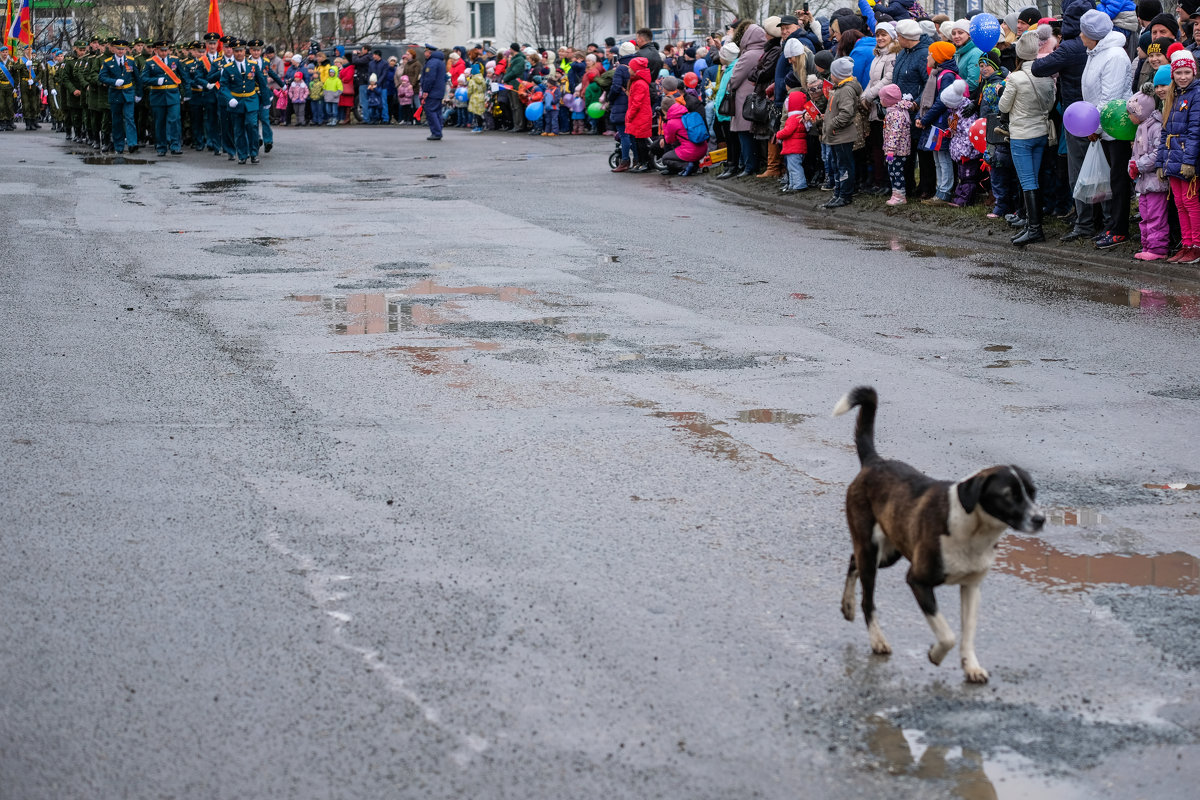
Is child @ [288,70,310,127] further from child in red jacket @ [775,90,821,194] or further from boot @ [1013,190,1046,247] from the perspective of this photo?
boot @ [1013,190,1046,247]

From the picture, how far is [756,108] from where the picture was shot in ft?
66.5

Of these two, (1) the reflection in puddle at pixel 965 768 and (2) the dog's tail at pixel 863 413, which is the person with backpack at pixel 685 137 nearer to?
(2) the dog's tail at pixel 863 413

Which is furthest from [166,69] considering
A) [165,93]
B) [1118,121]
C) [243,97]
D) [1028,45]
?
[1118,121]

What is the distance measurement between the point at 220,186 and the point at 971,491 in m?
19.4

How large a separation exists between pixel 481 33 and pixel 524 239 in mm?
55892

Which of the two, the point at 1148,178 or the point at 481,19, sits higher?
the point at 481,19

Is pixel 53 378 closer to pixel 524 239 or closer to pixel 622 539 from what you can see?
pixel 622 539

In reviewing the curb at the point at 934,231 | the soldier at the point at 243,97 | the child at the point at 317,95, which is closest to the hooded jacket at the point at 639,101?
the curb at the point at 934,231

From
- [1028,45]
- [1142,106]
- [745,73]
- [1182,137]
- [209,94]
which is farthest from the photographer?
[209,94]

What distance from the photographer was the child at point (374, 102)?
41.6 metres

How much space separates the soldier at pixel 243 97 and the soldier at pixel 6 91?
51.7 ft

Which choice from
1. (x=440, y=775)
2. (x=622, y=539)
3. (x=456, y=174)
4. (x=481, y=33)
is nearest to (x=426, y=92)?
(x=456, y=174)

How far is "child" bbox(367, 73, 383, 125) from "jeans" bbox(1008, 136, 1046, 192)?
29283mm

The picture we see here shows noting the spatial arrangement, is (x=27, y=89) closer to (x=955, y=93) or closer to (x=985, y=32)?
(x=985, y=32)
